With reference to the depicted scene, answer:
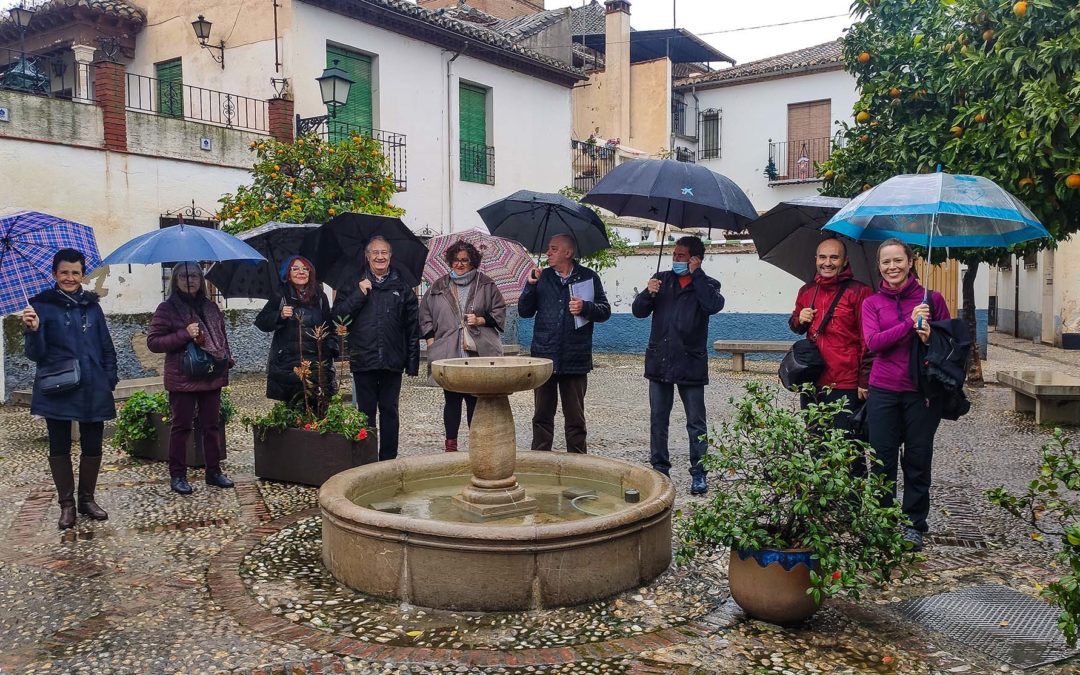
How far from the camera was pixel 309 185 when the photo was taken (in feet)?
39.2

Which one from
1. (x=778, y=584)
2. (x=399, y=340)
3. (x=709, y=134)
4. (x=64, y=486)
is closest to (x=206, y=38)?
(x=399, y=340)

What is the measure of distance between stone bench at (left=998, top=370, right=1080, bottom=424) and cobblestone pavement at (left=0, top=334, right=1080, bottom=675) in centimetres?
348

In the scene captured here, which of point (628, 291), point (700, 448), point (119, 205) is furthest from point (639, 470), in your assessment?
point (628, 291)

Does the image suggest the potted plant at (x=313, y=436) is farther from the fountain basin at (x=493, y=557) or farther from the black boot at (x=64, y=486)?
the fountain basin at (x=493, y=557)

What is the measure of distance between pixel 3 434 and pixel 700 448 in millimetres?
7138

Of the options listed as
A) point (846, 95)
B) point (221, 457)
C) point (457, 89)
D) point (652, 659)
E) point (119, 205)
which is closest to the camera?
point (652, 659)

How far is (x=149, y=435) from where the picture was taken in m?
7.54

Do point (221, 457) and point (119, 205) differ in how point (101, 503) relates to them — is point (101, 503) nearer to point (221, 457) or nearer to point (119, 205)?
point (221, 457)

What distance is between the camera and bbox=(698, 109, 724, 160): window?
2770 centimetres

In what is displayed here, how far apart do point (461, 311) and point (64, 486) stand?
2923 millimetres

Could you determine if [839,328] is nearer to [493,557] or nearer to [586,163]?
[493,557]

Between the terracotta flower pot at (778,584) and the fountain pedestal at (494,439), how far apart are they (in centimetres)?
148

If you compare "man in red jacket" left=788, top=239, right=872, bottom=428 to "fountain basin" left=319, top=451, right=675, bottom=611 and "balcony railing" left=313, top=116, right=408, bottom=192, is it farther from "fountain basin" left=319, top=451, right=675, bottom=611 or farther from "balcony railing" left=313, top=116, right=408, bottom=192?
"balcony railing" left=313, top=116, right=408, bottom=192

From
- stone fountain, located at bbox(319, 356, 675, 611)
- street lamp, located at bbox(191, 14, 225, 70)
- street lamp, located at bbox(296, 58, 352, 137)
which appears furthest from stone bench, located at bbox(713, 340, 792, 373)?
street lamp, located at bbox(191, 14, 225, 70)
